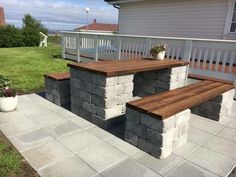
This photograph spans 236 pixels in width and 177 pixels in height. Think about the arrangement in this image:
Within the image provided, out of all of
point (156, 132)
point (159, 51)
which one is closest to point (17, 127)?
point (156, 132)

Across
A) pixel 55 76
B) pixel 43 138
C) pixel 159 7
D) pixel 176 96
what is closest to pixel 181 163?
pixel 176 96

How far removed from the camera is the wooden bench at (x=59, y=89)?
4484 millimetres

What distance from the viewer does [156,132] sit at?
277 cm

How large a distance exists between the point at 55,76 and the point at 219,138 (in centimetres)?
335

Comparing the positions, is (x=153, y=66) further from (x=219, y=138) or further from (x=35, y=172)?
(x=35, y=172)

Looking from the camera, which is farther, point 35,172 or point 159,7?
point 159,7

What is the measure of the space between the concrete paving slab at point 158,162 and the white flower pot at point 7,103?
103 inches

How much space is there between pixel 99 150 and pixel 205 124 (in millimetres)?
2098

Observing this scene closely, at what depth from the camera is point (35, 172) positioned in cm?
248

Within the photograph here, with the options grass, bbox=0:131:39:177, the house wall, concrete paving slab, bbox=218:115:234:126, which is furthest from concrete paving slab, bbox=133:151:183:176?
the house wall

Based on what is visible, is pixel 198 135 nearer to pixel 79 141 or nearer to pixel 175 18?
pixel 79 141

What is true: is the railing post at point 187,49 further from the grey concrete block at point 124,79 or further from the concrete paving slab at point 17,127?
the concrete paving slab at point 17,127

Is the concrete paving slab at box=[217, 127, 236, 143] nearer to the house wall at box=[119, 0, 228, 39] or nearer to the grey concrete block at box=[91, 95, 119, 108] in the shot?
the grey concrete block at box=[91, 95, 119, 108]

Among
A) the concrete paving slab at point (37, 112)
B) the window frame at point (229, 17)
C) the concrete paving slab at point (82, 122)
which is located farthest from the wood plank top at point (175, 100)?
the window frame at point (229, 17)
